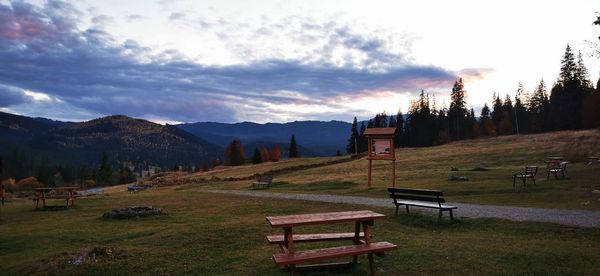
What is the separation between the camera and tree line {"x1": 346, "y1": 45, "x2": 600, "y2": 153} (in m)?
87.0

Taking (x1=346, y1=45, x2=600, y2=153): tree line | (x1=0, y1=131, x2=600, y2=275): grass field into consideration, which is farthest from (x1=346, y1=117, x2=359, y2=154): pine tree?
(x1=0, y1=131, x2=600, y2=275): grass field

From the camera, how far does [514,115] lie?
116 metres

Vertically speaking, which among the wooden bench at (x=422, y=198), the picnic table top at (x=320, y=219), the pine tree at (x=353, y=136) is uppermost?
the pine tree at (x=353, y=136)

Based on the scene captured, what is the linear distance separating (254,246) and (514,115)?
120303 millimetres

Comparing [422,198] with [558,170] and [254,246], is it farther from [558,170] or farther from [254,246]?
[558,170]

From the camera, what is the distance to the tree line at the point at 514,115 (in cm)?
8700

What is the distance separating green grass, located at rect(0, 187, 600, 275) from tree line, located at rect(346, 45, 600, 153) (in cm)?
7934

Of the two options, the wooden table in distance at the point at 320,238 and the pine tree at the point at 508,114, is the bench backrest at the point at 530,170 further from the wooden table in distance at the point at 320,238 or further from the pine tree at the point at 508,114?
the pine tree at the point at 508,114

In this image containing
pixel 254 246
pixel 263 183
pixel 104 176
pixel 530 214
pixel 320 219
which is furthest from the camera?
pixel 104 176

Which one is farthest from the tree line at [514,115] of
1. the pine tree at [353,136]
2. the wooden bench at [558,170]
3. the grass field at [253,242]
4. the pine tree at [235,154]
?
the grass field at [253,242]

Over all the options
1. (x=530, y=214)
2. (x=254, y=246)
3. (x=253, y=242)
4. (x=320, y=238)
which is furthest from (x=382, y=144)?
(x=320, y=238)

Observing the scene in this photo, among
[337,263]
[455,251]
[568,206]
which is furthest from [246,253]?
[568,206]

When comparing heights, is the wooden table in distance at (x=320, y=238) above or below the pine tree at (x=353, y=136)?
below

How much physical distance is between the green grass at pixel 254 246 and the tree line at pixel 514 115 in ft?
260
